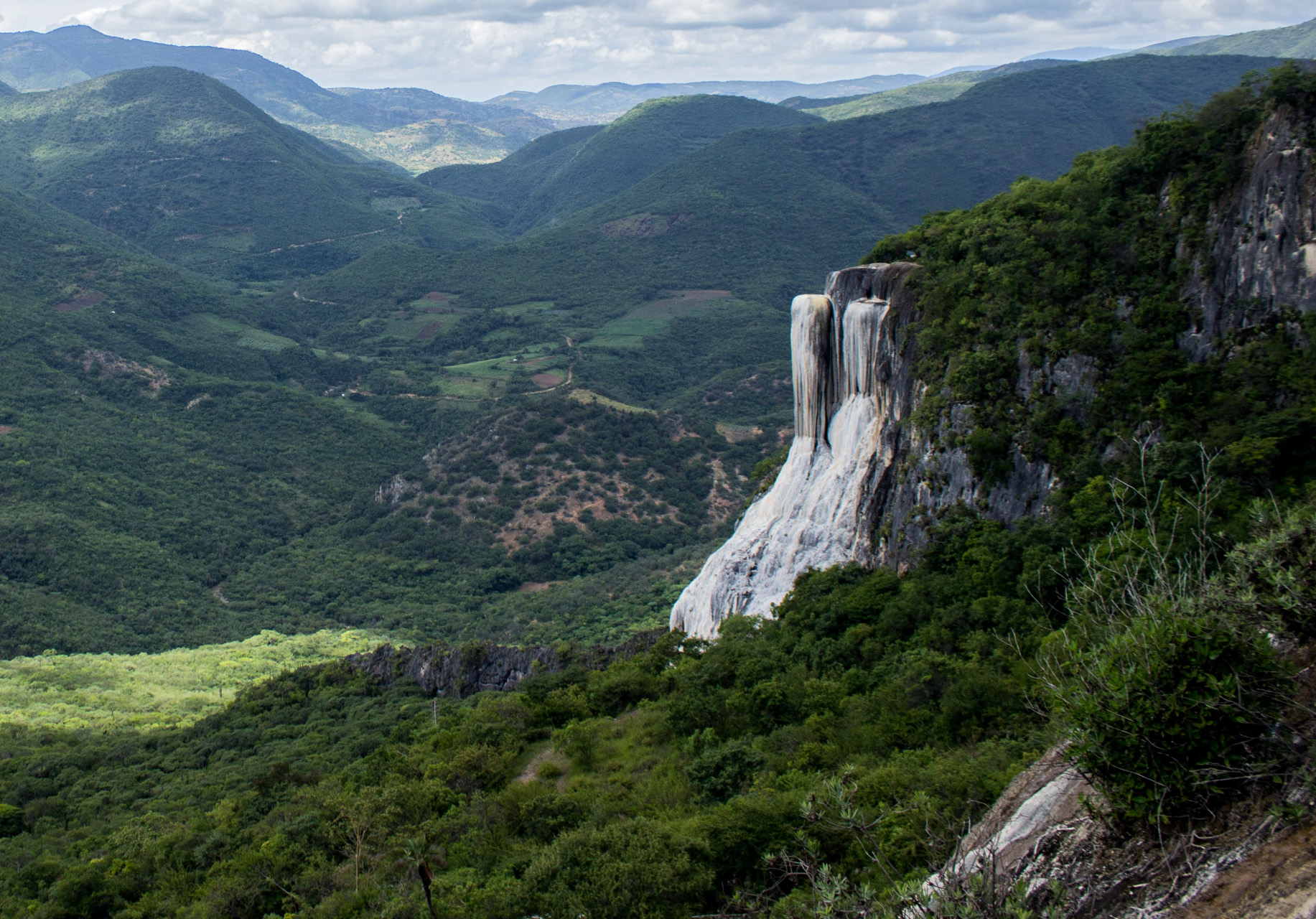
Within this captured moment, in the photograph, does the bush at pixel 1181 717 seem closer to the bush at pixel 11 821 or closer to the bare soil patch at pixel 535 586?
the bush at pixel 11 821

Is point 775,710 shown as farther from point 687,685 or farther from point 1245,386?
point 1245,386

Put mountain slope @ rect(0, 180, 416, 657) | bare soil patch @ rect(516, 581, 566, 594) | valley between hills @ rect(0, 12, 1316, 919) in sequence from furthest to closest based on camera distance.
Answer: bare soil patch @ rect(516, 581, 566, 594), mountain slope @ rect(0, 180, 416, 657), valley between hills @ rect(0, 12, 1316, 919)

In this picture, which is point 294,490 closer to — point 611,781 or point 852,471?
point 852,471

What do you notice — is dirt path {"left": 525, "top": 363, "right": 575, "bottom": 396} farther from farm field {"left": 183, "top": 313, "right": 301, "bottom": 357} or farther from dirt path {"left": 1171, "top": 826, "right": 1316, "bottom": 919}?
dirt path {"left": 1171, "top": 826, "right": 1316, "bottom": 919}

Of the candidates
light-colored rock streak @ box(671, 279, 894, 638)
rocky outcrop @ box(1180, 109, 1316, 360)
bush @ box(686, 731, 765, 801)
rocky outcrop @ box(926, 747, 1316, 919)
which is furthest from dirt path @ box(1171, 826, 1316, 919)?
light-colored rock streak @ box(671, 279, 894, 638)

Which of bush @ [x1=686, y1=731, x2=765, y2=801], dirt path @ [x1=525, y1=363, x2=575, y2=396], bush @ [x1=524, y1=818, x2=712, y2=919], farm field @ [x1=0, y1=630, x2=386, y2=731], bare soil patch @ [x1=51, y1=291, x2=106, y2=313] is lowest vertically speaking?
farm field @ [x1=0, y1=630, x2=386, y2=731]

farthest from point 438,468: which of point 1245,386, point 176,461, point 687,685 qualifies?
point 1245,386
